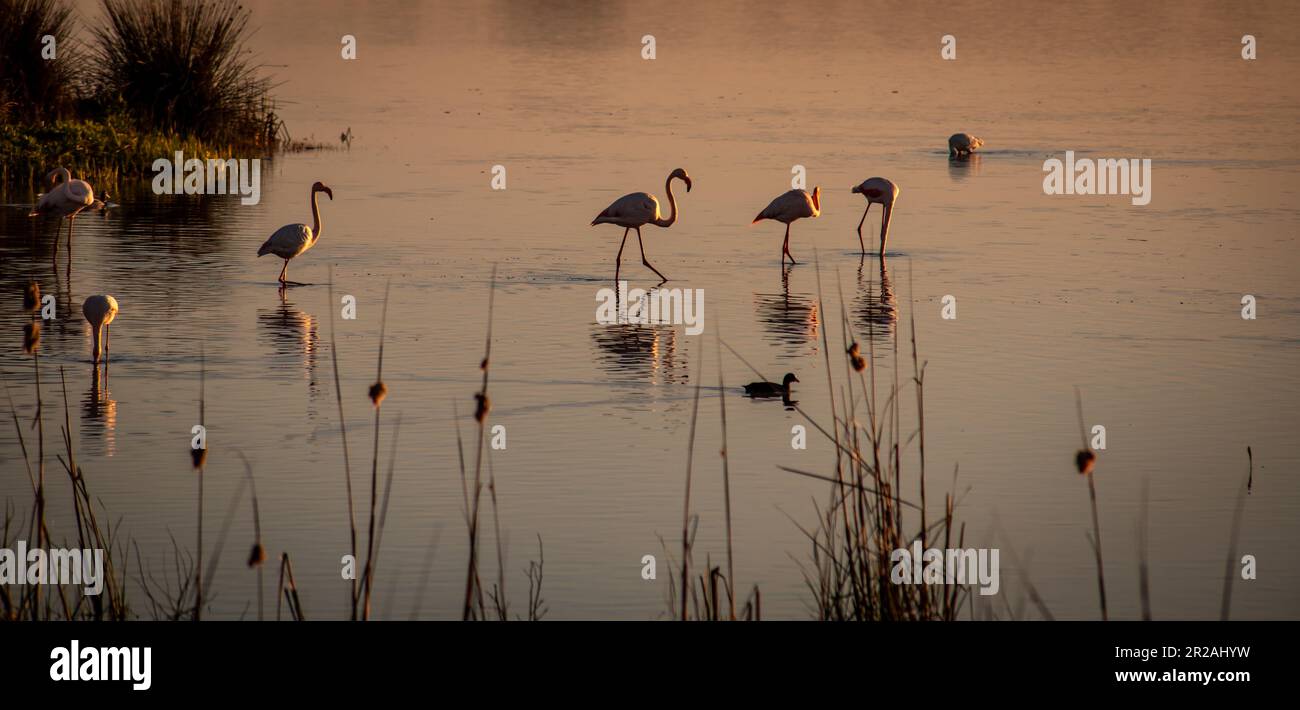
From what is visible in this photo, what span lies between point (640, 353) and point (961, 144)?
15433 millimetres

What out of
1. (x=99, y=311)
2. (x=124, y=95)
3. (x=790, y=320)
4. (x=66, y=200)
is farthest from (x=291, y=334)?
(x=124, y=95)

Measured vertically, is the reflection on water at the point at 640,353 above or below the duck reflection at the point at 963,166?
below

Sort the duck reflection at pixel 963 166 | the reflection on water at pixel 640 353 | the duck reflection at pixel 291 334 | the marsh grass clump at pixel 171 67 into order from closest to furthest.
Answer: the reflection on water at pixel 640 353 < the duck reflection at pixel 291 334 < the duck reflection at pixel 963 166 < the marsh grass clump at pixel 171 67

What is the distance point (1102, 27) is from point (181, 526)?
58387 mm

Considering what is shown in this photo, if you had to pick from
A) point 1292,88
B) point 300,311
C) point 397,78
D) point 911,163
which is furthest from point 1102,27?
point 300,311

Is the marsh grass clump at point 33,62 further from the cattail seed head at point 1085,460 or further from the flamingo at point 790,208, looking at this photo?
the cattail seed head at point 1085,460

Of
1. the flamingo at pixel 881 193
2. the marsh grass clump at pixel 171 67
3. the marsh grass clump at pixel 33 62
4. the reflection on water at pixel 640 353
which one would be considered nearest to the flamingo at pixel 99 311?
the reflection on water at pixel 640 353

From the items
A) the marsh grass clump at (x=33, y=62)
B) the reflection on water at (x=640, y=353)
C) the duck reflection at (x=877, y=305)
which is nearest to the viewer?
the reflection on water at (x=640, y=353)

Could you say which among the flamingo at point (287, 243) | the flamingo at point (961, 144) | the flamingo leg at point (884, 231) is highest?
the flamingo at point (961, 144)

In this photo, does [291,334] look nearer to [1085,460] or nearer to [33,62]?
[1085,460]

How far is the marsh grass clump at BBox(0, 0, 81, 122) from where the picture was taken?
80.7 ft

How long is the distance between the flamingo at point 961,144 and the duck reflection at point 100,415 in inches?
699

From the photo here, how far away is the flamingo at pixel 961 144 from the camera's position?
27656 mm

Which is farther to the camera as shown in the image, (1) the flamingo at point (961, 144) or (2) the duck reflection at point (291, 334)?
(1) the flamingo at point (961, 144)
